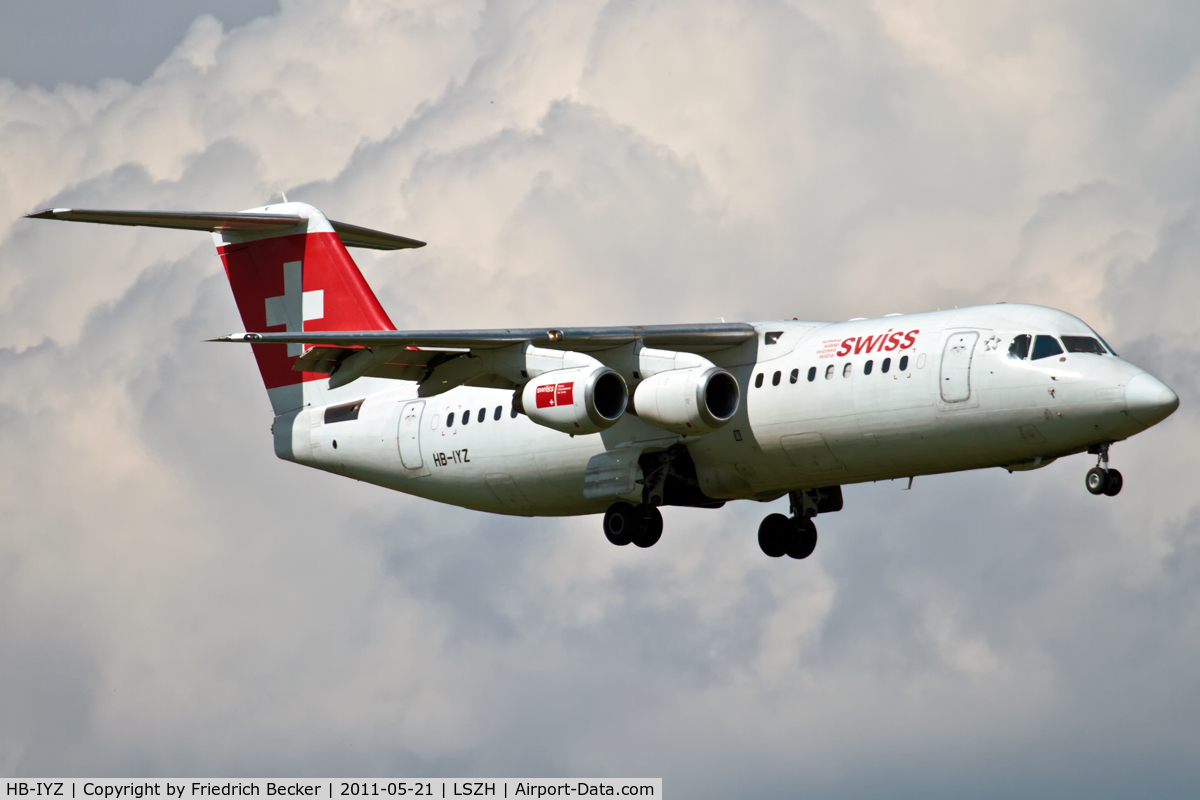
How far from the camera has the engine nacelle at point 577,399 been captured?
24031 millimetres

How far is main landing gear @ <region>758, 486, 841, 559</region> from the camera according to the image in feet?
89.4

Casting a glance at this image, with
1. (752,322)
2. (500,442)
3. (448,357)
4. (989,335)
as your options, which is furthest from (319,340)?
(989,335)

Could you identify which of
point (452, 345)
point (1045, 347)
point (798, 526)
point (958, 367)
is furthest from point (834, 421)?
point (452, 345)

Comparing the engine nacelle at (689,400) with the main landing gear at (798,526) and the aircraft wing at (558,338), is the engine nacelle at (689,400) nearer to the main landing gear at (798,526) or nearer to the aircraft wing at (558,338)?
the aircraft wing at (558,338)

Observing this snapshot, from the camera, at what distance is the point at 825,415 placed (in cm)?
2402

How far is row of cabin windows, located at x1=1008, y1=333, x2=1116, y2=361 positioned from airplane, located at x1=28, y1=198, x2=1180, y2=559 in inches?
0.9

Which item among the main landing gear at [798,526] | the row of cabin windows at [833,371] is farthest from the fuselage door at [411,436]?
the row of cabin windows at [833,371]

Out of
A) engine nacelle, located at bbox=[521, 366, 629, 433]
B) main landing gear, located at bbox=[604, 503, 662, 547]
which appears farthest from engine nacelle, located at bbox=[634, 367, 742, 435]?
main landing gear, located at bbox=[604, 503, 662, 547]

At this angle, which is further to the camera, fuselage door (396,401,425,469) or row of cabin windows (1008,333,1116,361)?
fuselage door (396,401,425,469)

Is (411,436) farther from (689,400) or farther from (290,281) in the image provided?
(689,400)

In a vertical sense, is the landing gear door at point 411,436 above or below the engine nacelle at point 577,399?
above

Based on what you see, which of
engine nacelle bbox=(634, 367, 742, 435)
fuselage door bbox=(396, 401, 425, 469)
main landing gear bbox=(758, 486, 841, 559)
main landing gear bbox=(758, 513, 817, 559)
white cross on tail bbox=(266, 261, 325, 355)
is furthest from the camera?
white cross on tail bbox=(266, 261, 325, 355)

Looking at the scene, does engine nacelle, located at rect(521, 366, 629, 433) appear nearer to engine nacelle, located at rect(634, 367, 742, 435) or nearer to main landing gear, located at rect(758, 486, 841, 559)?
engine nacelle, located at rect(634, 367, 742, 435)

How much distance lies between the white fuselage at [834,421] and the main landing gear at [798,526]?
1.14 meters
